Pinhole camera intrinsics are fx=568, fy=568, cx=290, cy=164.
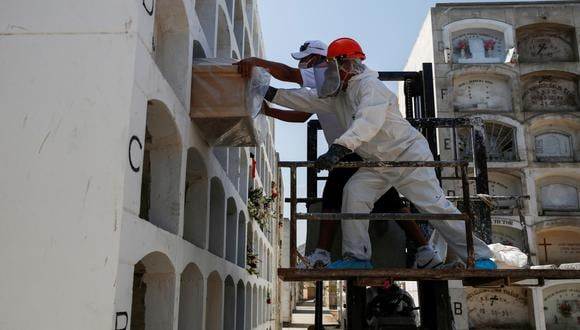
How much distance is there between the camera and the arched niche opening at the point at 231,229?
6961 millimetres

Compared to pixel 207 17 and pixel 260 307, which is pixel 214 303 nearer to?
pixel 207 17

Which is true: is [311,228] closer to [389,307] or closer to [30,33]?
[389,307]

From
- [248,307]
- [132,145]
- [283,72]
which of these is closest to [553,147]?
[248,307]

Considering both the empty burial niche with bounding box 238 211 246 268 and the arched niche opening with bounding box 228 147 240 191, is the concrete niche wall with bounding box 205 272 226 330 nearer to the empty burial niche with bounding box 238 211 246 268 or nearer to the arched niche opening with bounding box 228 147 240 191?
the arched niche opening with bounding box 228 147 240 191

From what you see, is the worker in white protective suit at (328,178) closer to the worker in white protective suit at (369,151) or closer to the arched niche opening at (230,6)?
the worker in white protective suit at (369,151)

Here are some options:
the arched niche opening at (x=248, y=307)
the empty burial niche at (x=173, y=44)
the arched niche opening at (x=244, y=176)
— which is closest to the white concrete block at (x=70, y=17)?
the empty burial niche at (x=173, y=44)

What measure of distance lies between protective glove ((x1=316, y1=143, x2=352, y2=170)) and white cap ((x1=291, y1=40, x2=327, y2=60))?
3.52 feet

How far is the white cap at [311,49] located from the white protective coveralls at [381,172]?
A: 1.60 ft

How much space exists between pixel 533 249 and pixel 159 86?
48.8 feet

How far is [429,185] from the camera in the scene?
3582 millimetres

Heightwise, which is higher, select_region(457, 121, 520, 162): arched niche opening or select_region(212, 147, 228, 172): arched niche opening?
select_region(457, 121, 520, 162): arched niche opening

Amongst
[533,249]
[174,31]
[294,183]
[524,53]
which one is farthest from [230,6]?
[524,53]

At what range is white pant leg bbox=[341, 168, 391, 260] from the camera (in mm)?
3496

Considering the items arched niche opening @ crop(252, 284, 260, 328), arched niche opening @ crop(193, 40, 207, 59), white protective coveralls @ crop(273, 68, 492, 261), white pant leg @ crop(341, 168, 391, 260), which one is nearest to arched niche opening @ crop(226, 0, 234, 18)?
arched niche opening @ crop(193, 40, 207, 59)
